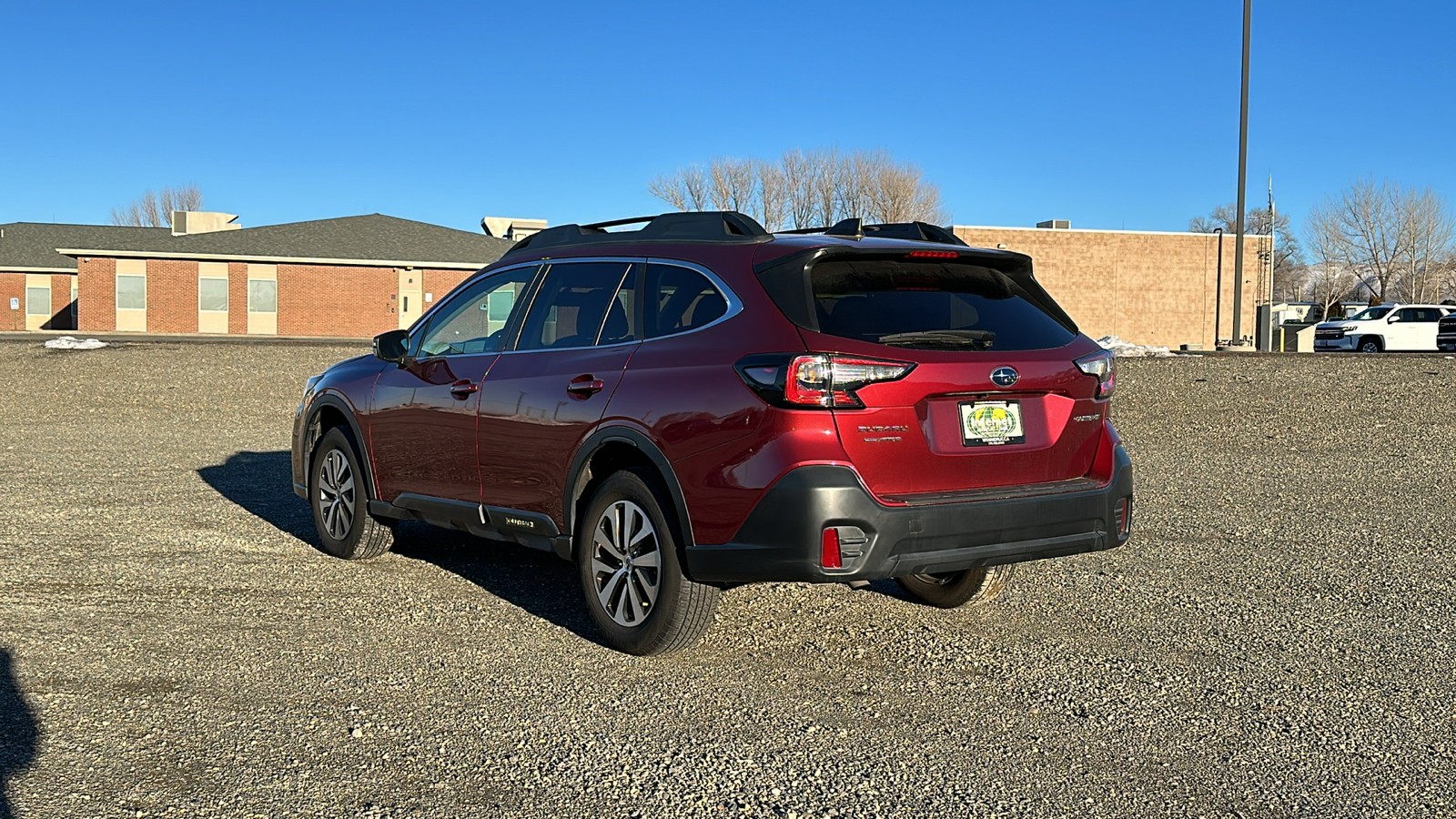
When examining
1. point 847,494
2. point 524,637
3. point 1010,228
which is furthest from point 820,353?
point 1010,228

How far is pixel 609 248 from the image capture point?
19.4 feet

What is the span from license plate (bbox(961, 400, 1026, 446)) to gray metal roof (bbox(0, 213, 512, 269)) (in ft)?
146

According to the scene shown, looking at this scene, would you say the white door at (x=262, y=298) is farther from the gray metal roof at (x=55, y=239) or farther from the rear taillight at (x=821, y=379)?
the rear taillight at (x=821, y=379)

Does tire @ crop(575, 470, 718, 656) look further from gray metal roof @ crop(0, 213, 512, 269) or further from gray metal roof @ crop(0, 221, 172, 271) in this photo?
gray metal roof @ crop(0, 221, 172, 271)

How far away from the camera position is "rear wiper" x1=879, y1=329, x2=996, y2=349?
15.7 ft

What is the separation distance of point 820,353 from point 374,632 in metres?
2.49

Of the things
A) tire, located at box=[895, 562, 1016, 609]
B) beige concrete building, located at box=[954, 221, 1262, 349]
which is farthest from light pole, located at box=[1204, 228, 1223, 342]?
tire, located at box=[895, 562, 1016, 609]

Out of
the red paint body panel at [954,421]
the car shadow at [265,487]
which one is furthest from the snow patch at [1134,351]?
the red paint body panel at [954,421]

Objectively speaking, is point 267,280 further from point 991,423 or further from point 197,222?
point 991,423

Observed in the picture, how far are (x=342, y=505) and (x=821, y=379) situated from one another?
394cm

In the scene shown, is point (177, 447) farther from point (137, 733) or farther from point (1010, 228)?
point (1010, 228)

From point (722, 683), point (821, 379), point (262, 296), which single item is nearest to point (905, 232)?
point (821, 379)

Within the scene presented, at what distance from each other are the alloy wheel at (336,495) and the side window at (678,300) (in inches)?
108

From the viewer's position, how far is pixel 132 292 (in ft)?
154
